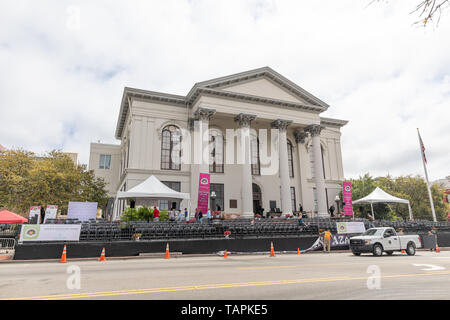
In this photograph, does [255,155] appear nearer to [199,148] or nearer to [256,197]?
[256,197]

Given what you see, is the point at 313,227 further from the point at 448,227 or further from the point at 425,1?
the point at 425,1

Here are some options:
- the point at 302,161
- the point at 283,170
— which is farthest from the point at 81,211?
the point at 302,161

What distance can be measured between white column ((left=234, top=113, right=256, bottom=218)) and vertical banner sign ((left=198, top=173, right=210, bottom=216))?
506cm

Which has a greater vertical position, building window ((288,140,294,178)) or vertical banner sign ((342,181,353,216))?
building window ((288,140,294,178))

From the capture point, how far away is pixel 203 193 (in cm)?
2483

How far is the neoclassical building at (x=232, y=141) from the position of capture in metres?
29.7

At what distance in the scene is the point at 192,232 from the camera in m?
17.5

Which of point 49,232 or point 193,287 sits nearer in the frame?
point 193,287

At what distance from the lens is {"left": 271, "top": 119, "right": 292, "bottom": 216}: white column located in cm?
3045

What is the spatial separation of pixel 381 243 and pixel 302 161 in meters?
21.6

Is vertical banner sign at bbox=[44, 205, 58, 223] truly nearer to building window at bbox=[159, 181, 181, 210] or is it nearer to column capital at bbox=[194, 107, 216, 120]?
building window at bbox=[159, 181, 181, 210]

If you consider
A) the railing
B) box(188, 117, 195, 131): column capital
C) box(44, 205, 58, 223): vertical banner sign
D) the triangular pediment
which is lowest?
the railing

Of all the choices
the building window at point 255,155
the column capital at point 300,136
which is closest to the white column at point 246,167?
the building window at point 255,155

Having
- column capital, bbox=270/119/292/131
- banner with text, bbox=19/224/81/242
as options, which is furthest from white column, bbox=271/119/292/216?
banner with text, bbox=19/224/81/242
